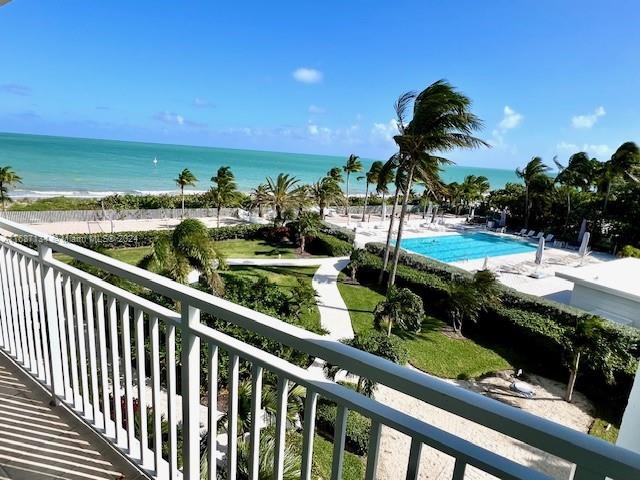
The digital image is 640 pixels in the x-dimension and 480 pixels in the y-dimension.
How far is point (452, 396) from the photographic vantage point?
0.85 meters

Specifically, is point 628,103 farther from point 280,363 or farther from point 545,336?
point 545,336

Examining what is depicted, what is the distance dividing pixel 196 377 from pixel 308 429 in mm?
656

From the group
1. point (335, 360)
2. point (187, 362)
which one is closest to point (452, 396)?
point (335, 360)

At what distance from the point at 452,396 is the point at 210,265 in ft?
26.6

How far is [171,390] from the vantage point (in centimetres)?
169

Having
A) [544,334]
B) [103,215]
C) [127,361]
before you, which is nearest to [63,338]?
[127,361]

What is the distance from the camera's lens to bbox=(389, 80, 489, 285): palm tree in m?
11.9

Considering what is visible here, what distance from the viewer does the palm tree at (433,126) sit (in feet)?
39.2

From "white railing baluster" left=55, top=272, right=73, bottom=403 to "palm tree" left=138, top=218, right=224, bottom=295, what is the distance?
549 centimetres

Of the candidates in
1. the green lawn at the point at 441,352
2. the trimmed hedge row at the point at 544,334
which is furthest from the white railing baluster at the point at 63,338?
the trimmed hedge row at the point at 544,334

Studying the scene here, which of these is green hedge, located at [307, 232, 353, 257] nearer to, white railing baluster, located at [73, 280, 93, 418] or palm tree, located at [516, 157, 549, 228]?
white railing baluster, located at [73, 280, 93, 418]

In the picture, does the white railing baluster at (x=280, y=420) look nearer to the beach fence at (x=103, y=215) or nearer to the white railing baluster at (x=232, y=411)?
the white railing baluster at (x=232, y=411)

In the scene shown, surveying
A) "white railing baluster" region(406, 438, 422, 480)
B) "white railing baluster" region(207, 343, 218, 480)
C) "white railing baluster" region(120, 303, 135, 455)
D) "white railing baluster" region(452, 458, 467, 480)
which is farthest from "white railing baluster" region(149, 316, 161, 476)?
"white railing baluster" region(452, 458, 467, 480)

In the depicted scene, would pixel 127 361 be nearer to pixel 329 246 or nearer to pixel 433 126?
pixel 433 126
